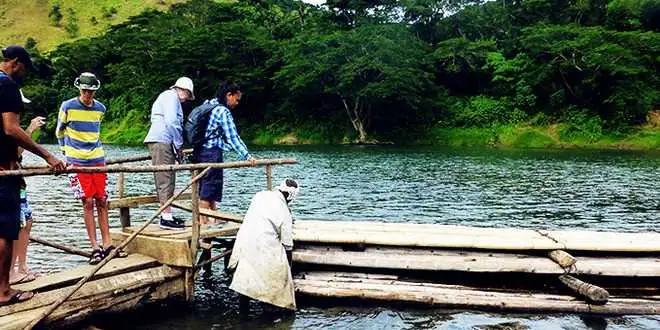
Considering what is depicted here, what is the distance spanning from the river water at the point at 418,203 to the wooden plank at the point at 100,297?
32 centimetres

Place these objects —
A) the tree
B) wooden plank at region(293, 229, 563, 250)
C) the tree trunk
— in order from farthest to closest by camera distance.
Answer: the tree trunk
the tree
wooden plank at region(293, 229, 563, 250)

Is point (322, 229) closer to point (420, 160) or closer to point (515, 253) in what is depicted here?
point (515, 253)

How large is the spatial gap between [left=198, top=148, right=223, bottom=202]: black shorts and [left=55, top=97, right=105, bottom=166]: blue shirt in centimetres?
209

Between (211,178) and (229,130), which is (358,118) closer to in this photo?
(211,178)

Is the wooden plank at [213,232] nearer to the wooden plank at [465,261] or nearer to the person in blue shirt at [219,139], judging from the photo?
the person in blue shirt at [219,139]

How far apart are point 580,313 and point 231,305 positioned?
5574 mm

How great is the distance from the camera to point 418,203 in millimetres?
22312

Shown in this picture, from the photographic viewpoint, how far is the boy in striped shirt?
362 inches

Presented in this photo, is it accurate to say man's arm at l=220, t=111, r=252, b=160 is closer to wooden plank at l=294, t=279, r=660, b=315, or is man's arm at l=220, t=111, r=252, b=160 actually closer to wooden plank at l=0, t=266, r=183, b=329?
wooden plank at l=0, t=266, r=183, b=329

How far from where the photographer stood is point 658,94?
5084 centimetres

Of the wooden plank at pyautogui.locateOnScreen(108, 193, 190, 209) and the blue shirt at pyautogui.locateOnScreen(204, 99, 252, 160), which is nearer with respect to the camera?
the wooden plank at pyautogui.locateOnScreen(108, 193, 190, 209)

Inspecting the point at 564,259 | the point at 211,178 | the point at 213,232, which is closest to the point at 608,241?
the point at 564,259

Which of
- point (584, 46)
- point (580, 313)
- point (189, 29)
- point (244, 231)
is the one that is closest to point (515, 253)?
point (580, 313)

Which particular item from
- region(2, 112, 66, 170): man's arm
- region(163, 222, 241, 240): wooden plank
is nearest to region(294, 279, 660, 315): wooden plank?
region(163, 222, 241, 240): wooden plank
